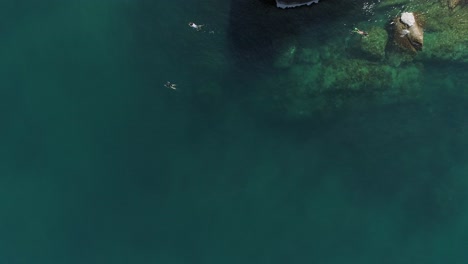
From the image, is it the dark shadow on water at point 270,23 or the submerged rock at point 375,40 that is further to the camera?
the submerged rock at point 375,40

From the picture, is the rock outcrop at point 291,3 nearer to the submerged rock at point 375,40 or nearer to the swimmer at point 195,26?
the submerged rock at point 375,40

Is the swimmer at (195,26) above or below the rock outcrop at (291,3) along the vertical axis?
below

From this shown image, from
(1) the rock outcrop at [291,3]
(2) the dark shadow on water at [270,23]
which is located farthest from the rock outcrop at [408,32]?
(1) the rock outcrop at [291,3]

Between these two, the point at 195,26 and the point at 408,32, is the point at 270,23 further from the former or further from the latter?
the point at 408,32

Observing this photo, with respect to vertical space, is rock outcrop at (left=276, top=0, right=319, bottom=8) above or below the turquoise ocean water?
above

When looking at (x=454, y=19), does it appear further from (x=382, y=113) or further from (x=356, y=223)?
(x=356, y=223)

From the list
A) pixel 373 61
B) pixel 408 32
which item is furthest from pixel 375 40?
pixel 408 32

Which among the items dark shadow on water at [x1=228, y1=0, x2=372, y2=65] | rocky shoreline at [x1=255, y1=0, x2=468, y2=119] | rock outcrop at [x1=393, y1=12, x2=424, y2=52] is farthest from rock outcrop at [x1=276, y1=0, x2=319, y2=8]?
rock outcrop at [x1=393, y1=12, x2=424, y2=52]

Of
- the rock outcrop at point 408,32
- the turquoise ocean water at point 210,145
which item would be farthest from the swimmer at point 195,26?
the rock outcrop at point 408,32

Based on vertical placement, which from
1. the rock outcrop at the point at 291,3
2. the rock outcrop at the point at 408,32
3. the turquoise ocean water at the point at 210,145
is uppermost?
the rock outcrop at the point at 291,3

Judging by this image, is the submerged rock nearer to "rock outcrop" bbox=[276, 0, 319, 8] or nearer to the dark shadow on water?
the dark shadow on water

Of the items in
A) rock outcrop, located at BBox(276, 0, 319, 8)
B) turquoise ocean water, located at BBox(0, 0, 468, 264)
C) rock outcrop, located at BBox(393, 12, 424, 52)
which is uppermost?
rock outcrop, located at BBox(276, 0, 319, 8)
